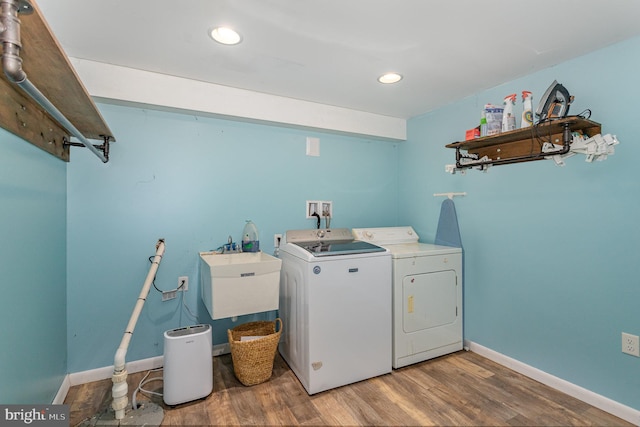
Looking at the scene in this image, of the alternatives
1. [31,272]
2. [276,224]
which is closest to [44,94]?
[31,272]

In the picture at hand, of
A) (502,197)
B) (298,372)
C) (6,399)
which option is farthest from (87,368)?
(502,197)

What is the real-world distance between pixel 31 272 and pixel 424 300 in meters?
2.53

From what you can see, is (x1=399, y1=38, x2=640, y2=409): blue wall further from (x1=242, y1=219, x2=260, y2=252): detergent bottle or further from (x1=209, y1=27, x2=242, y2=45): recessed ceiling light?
(x1=209, y1=27, x2=242, y2=45): recessed ceiling light

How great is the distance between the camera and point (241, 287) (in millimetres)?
2037

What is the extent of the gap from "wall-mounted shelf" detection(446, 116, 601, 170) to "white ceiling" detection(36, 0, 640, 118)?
1.69 ft

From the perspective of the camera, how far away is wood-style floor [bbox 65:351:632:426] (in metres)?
1.79

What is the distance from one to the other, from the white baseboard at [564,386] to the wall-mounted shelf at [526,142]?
4.99ft

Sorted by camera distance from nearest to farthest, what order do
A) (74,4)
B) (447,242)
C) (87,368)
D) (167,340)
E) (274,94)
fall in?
(74,4)
(167,340)
(87,368)
(274,94)
(447,242)

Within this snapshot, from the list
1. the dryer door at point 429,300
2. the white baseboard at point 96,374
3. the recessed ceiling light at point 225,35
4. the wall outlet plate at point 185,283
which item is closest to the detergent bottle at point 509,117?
the dryer door at point 429,300

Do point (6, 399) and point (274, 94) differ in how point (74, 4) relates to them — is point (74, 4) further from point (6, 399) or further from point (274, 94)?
point (6, 399)

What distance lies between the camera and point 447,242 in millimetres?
2836

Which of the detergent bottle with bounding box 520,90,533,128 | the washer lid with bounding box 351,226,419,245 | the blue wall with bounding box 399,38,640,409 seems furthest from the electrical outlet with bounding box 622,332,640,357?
the washer lid with bounding box 351,226,419,245

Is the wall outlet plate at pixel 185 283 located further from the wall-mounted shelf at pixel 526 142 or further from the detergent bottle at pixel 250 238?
the wall-mounted shelf at pixel 526 142

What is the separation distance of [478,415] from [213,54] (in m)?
2.78
